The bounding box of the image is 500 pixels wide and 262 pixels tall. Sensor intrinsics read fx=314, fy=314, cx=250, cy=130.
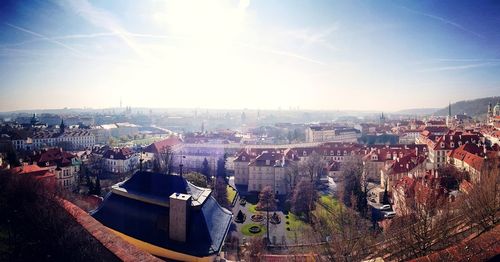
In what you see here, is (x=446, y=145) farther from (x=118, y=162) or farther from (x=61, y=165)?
(x=61, y=165)

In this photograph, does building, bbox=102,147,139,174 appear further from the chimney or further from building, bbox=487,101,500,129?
building, bbox=487,101,500,129

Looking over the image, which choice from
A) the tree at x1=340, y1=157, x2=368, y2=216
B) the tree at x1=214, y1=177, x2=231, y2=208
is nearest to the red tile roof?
the tree at x1=214, y1=177, x2=231, y2=208

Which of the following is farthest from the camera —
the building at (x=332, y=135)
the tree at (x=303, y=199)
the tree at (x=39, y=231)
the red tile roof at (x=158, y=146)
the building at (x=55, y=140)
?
the building at (x=332, y=135)

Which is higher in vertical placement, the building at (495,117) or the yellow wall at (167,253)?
the building at (495,117)

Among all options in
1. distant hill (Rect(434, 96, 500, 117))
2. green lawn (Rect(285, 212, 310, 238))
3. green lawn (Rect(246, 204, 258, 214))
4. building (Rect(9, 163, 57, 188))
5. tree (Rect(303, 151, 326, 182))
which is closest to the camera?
building (Rect(9, 163, 57, 188))

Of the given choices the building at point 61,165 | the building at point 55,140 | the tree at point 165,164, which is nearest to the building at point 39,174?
the building at point 61,165

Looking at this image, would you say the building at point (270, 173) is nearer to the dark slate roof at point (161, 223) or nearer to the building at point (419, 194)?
the building at point (419, 194)

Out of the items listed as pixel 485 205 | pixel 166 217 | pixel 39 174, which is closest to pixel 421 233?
pixel 485 205

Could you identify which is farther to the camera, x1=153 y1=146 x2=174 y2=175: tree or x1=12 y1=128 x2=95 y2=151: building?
x1=12 y1=128 x2=95 y2=151: building

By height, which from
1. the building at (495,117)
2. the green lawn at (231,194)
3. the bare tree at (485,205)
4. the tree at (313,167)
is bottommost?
the green lawn at (231,194)
